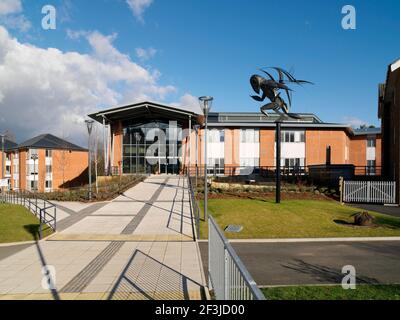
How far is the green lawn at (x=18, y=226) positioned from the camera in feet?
40.2

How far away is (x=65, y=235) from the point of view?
1270cm

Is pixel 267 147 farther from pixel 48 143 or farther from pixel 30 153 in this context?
pixel 30 153

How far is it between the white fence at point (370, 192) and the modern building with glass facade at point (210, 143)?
62.1ft

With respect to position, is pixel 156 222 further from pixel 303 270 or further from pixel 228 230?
pixel 303 270

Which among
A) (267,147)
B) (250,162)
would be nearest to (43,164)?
(250,162)

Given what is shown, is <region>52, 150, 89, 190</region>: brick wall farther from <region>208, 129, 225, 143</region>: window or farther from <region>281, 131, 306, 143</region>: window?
<region>281, 131, 306, 143</region>: window

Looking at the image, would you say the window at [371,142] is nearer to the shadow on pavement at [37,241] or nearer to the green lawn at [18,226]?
the green lawn at [18,226]

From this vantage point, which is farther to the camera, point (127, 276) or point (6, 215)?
point (6, 215)

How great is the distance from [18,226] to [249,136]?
1246 inches

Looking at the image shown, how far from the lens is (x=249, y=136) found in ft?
135

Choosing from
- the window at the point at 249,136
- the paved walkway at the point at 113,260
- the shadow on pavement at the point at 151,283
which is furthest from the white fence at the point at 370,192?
the window at the point at 249,136
